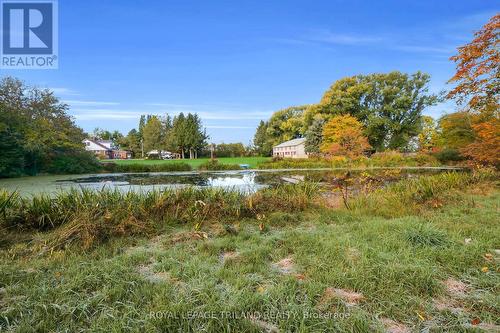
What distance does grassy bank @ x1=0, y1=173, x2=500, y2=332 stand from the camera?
6.03ft

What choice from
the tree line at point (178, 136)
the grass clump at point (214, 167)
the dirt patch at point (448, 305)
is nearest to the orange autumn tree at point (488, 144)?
the dirt patch at point (448, 305)

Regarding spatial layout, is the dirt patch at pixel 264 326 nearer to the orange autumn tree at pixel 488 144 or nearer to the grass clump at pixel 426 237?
the grass clump at pixel 426 237

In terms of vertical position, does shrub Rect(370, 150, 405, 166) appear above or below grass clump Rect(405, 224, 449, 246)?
above

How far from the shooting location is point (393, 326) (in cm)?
182

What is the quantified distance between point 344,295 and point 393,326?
40 centimetres

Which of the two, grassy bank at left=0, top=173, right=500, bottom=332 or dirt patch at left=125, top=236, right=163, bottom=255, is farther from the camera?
dirt patch at left=125, top=236, right=163, bottom=255

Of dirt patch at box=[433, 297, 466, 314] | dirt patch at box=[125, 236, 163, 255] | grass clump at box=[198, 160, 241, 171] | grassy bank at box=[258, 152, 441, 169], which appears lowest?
dirt patch at box=[125, 236, 163, 255]

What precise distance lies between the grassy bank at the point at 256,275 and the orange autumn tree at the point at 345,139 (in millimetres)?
19413

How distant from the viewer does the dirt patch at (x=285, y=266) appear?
8.58ft

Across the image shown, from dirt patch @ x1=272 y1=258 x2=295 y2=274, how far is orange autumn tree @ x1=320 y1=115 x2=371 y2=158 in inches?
853

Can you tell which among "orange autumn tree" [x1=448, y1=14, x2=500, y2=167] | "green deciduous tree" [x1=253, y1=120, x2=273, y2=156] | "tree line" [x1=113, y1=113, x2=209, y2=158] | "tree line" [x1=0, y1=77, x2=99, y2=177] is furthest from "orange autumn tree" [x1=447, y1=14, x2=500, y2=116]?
"green deciduous tree" [x1=253, y1=120, x2=273, y2=156]

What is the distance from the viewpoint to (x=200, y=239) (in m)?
3.69

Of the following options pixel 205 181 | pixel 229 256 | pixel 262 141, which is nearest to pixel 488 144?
pixel 205 181

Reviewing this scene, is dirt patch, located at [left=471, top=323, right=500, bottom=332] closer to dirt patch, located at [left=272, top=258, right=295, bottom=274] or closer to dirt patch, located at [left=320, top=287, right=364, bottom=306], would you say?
dirt patch, located at [left=320, top=287, right=364, bottom=306]
